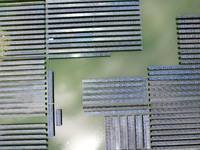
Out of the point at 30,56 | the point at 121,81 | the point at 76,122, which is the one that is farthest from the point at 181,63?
the point at 30,56

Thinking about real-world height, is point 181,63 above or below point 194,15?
below

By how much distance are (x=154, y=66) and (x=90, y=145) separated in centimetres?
156

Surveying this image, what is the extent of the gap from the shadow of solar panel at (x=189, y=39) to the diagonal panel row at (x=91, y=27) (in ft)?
2.14

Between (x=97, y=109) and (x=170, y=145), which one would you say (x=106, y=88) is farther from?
(x=170, y=145)

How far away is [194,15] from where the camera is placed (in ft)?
12.2

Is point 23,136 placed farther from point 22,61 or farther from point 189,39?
point 189,39

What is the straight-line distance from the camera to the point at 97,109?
3570 millimetres

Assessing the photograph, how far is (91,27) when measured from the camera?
369 centimetres

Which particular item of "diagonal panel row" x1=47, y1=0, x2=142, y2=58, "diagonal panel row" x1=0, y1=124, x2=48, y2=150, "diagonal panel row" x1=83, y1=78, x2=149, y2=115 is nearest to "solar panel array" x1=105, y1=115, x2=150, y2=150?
"diagonal panel row" x1=83, y1=78, x2=149, y2=115

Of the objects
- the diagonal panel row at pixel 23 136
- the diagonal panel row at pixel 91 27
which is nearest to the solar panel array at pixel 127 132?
the diagonal panel row at pixel 23 136

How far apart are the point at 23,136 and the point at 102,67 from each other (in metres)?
1.58

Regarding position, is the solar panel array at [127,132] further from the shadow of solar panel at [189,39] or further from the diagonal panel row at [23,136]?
the shadow of solar panel at [189,39]

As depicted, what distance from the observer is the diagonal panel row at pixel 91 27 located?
3.66 m

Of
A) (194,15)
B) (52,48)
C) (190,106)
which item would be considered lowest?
(190,106)
